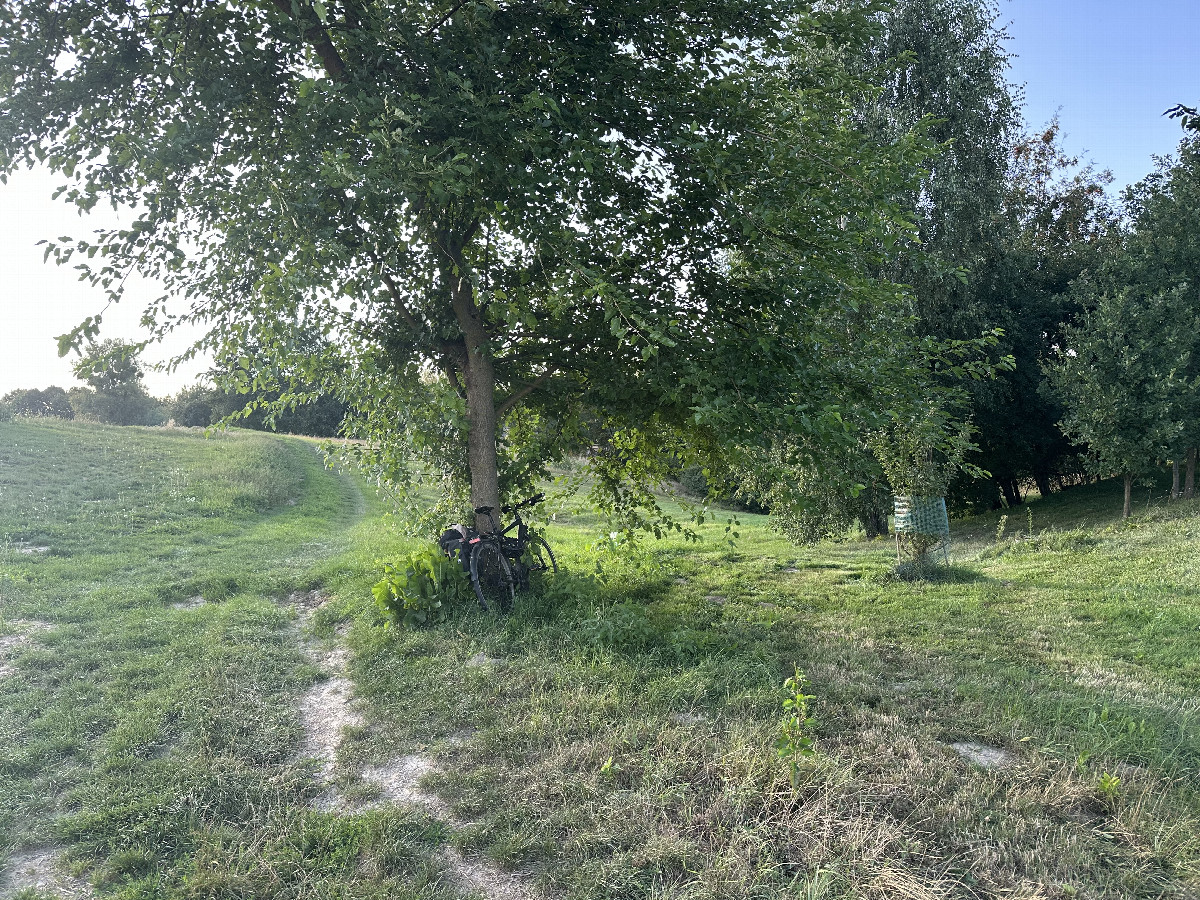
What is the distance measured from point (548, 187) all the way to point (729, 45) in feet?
8.90

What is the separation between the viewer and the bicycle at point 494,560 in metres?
7.57

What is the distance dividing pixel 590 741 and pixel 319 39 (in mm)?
7169

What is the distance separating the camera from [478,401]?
8258 mm

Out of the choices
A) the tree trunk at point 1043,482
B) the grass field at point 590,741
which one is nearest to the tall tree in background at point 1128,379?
the tree trunk at point 1043,482

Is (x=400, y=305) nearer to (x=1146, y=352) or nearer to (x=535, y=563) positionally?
(x=535, y=563)

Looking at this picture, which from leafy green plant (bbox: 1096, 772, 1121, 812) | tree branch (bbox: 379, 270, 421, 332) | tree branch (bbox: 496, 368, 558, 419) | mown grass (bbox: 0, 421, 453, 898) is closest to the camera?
mown grass (bbox: 0, 421, 453, 898)

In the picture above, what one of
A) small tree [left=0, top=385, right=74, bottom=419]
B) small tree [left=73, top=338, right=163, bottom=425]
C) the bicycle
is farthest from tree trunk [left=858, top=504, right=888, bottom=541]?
small tree [left=0, top=385, right=74, bottom=419]

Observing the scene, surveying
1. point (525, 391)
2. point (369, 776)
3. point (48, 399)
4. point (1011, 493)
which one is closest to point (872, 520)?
point (1011, 493)

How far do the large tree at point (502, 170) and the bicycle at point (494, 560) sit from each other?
132 centimetres

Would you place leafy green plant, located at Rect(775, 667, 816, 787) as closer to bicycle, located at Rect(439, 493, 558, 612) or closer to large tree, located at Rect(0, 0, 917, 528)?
large tree, located at Rect(0, 0, 917, 528)

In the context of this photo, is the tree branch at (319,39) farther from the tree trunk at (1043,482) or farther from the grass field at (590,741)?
the tree trunk at (1043,482)

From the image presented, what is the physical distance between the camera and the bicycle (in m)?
7.57

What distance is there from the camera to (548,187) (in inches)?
253

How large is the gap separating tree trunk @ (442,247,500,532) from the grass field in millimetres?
1409
